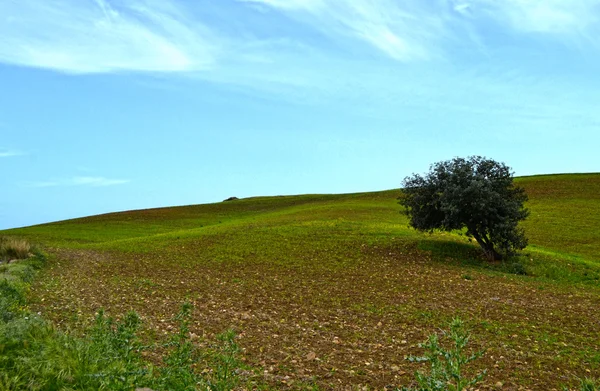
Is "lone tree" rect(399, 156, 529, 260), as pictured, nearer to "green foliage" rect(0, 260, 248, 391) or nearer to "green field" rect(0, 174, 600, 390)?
"green field" rect(0, 174, 600, 390)

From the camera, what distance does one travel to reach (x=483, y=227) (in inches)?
1102

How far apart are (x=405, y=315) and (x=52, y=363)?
446 inches

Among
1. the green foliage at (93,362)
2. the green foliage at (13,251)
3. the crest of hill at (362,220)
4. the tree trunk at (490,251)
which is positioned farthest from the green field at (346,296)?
the green foliage at (93,362)

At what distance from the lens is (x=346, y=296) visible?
18.7m

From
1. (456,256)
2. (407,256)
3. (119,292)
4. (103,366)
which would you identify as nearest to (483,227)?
(456,256)

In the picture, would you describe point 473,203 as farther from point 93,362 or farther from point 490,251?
point 93,362

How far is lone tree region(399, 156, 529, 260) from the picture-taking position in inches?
1061

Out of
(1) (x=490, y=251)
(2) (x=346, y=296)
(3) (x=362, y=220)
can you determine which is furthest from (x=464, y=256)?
(3) (x=362, y=220)

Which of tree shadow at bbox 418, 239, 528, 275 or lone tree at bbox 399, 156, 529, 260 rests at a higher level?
lone tree at bbox 399, 156, 529, 260

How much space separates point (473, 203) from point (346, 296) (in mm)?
11664

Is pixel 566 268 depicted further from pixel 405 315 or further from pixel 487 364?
pixel 487 364

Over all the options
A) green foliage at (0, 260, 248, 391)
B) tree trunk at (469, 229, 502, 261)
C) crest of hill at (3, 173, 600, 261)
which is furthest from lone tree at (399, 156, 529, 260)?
green foliage at (0, 260, 248, 391)

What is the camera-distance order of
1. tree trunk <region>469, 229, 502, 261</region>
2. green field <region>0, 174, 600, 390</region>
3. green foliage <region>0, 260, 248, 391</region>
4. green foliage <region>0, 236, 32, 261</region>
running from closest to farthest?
green foliage <region>0, 260, 248, 391</region> → green field <region>0, 174, 600, 390</region> → green foliage <region>0, 236, 32, 261</region> → tree trunk <region>469, 229, 502, 261</region>

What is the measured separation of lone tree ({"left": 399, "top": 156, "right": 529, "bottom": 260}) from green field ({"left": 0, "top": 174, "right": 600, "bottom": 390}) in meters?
1.67
